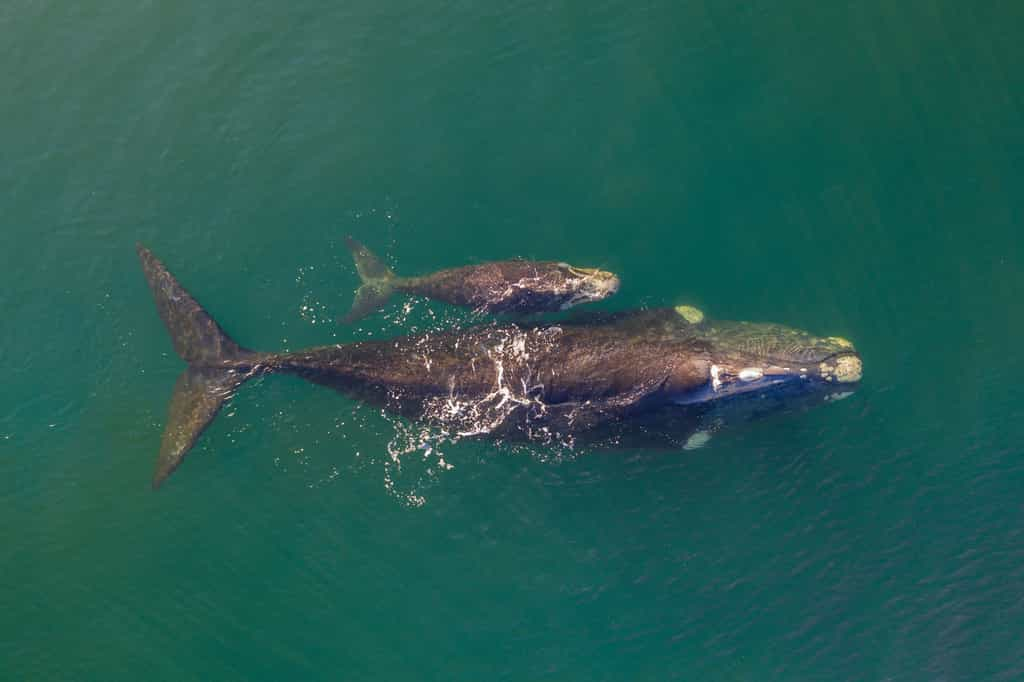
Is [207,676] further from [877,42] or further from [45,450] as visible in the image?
[877,42]

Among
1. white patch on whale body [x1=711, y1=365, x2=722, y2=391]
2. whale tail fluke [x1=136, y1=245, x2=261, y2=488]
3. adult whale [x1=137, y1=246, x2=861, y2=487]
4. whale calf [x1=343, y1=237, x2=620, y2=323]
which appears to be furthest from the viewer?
whale calf [x1=343, y1=237, x2=620, y2=323]

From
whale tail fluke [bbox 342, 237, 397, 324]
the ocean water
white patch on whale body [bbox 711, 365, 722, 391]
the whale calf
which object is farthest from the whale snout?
whale tail fluke [bbox 342, 237, 397, 324]

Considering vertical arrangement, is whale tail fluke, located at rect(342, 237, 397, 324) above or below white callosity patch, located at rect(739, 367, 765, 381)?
above

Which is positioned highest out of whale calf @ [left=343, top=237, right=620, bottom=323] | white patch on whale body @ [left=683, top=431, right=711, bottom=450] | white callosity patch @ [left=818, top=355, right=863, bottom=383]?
whale calf @ [left=343, top=237, right=620, bottom=323]

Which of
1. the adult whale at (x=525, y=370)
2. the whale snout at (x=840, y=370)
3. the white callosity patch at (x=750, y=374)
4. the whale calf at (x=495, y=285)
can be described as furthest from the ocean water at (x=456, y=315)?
the white callosity patch at (x=750, y=374)

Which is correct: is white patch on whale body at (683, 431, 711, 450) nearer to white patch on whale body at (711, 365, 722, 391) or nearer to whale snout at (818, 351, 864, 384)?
white patch on whale body at (711, 365, 722, 391)

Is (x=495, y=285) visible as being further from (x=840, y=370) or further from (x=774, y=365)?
(x=840, y=370)
